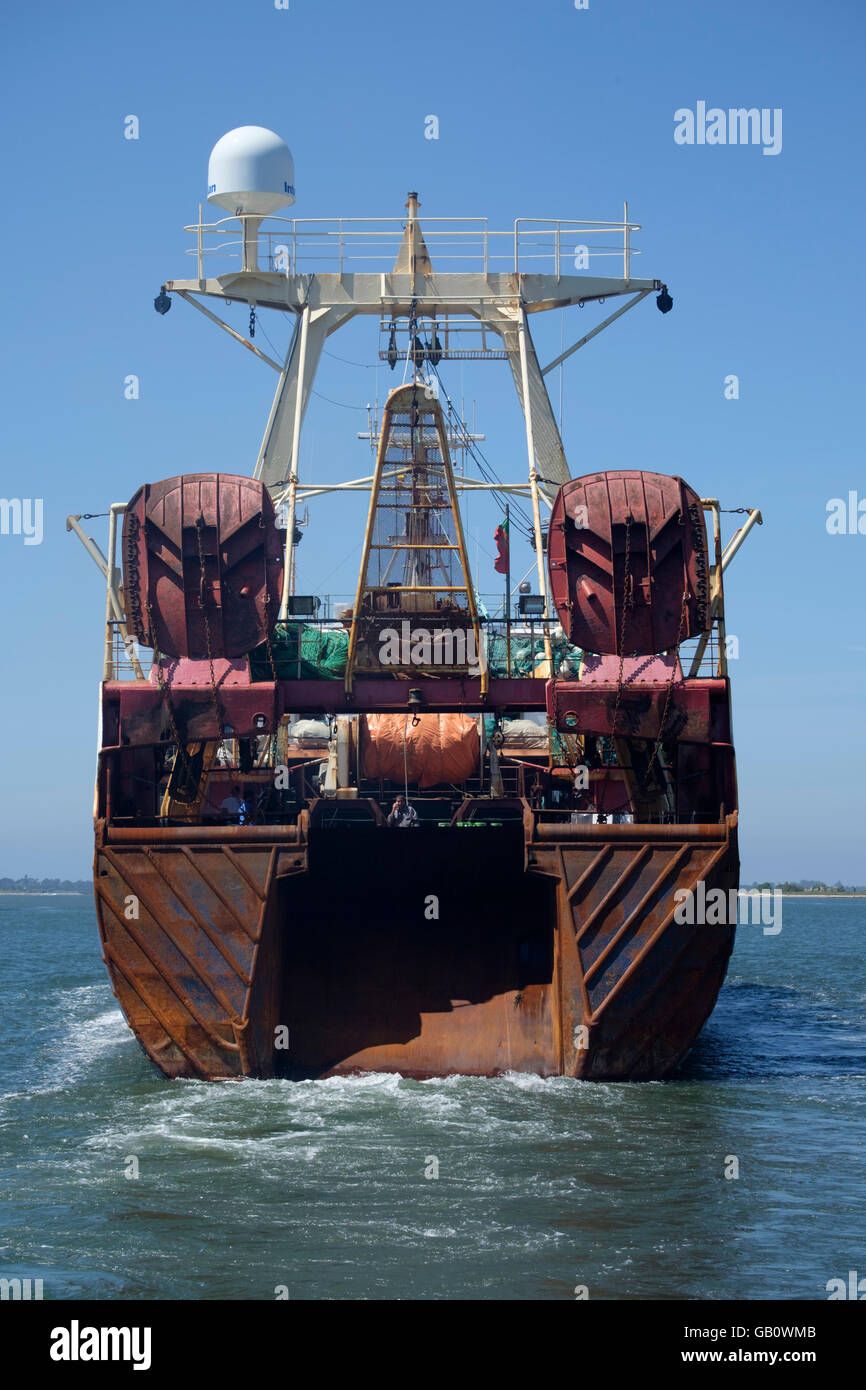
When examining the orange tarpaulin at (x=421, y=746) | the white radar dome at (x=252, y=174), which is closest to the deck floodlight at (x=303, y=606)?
the orange tarpaulin at (x=421, y=746)

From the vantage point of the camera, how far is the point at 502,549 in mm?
29969

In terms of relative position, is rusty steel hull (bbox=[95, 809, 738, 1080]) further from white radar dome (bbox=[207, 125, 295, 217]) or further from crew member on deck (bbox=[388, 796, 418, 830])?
white radar dome (bbox=[207, 125, 295, 217])

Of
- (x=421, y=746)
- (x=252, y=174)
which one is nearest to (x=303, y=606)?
(x=421, y=746)

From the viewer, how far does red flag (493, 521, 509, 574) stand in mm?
29641

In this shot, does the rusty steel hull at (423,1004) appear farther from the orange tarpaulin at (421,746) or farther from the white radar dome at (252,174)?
the white radar dome at (252,174)

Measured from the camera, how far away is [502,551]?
29.9 metres

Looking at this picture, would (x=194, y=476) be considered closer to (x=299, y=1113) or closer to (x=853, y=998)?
(x=299, y=1113)

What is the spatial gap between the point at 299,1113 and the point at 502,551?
13891 millimetres

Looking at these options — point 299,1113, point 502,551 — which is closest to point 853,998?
point 502,551

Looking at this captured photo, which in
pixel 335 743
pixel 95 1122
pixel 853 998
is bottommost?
pixel 853 998

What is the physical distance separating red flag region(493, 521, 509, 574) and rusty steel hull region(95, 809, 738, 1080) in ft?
29.0

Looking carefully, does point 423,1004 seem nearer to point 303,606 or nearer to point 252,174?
point 303,606

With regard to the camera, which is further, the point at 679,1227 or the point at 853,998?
the point at 853,998
